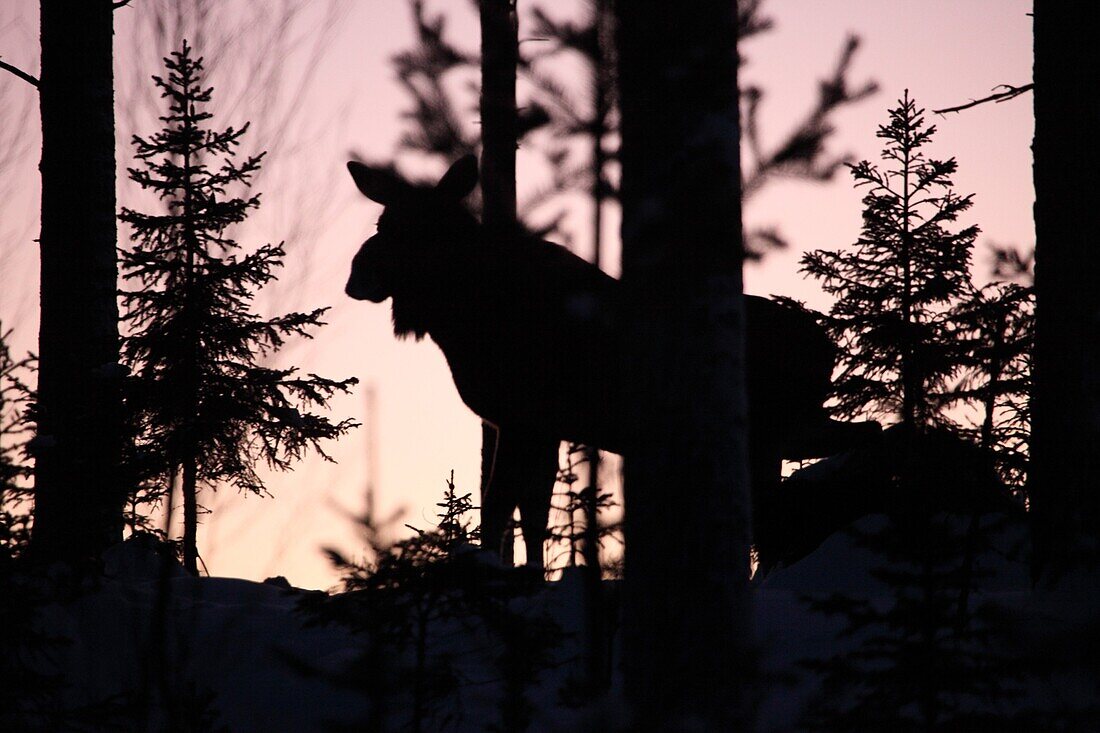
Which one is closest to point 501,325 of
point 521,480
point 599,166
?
point 521,480

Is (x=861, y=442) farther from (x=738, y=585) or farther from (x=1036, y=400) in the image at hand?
(x=738, y=585)

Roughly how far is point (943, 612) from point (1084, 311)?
273 cm

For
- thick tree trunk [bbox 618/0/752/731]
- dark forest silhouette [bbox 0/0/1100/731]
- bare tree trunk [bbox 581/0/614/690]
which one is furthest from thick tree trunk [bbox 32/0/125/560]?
thick tree trunk [bbox 618/0/752/731]

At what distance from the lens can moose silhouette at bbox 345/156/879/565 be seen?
809 cm

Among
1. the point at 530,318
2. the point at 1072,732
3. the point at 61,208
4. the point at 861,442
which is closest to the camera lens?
the point at 1072,732

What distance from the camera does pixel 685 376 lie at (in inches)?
146

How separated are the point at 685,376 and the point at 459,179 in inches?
194

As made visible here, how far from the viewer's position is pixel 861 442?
399 inches

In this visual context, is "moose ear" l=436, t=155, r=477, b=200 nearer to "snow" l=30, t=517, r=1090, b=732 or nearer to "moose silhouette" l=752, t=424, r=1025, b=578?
"snow" l=30, t=517, r=1090, b=732

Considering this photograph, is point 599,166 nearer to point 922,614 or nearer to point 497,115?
point 922,614

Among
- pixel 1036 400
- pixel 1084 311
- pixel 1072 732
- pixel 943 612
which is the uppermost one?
pixel 1084 311

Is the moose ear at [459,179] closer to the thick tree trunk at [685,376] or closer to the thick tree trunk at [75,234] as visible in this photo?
the thick tree trunk at [75,234]


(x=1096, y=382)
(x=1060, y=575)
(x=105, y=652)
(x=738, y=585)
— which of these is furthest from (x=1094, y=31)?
(x=105, y=652)

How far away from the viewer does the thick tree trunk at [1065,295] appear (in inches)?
232
